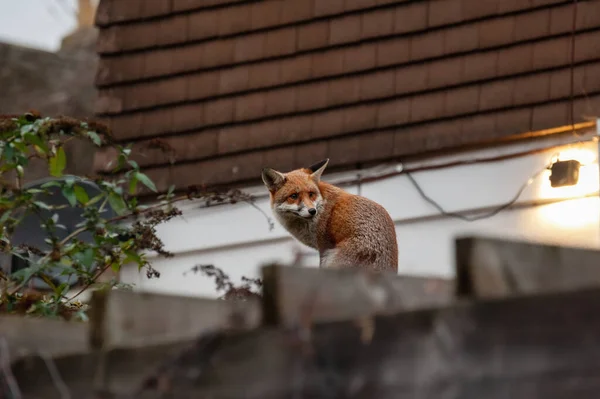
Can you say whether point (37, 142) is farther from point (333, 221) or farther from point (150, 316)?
point (150, 316)

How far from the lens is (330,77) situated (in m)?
8.23

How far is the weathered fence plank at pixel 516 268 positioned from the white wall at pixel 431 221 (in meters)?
4.96

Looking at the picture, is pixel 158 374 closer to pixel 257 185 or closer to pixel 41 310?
pixel 41 310

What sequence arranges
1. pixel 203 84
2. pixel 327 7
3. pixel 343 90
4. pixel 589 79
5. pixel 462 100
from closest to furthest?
pixel 589 79 → pixel 462 100 → pixel 343 90 → pixel 327 7 → pixel 203 84

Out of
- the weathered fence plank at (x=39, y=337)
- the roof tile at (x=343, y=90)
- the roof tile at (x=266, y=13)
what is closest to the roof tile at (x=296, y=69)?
the roof tile at (x=343, y=90)

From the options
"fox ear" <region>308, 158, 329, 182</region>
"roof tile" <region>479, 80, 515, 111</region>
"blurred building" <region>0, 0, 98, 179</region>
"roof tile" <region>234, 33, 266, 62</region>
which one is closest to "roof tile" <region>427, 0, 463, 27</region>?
"roof tile" <region>479, 80, 515, 111</region>

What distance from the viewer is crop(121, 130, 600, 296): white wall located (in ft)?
23.7

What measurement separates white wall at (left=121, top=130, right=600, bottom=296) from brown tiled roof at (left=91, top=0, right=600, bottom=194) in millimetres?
215

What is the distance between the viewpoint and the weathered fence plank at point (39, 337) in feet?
6.53

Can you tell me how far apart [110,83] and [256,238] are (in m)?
1.91

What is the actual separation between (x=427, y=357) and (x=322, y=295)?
24 centimetres

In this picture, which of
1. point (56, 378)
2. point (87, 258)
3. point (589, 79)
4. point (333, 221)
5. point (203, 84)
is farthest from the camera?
point (203, 84)

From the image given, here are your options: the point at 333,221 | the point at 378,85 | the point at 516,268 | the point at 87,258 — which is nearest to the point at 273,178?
the point at 333,221

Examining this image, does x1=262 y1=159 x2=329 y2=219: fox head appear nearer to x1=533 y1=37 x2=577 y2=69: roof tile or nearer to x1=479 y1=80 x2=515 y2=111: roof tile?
x1=479 y1=80 x2=515 y2=111: roof tile
